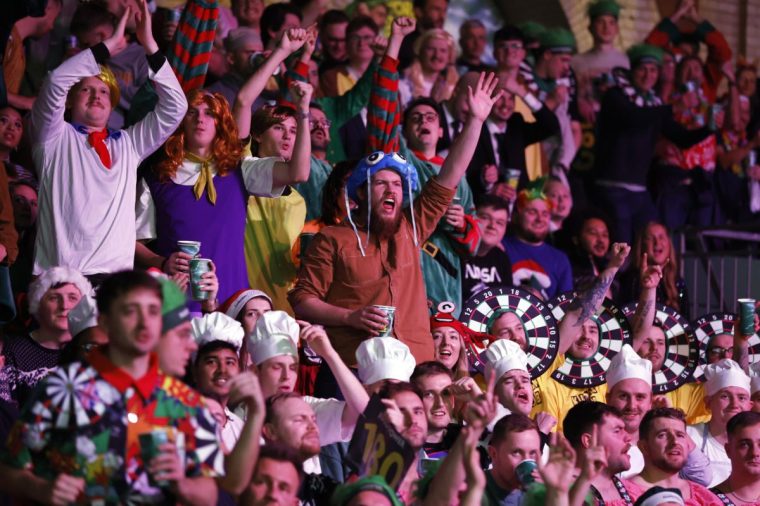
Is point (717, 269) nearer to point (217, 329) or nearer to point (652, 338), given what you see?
point (652, 338)

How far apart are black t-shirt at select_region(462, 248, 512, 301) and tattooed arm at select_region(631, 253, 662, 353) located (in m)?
0.70

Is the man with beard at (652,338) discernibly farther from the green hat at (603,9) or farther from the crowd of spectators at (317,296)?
the green hat at (603,9)

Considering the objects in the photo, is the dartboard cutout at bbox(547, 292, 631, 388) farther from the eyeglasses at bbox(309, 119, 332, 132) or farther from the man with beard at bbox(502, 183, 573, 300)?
the eyeglasses at bbox(309, 119, 332, 132)

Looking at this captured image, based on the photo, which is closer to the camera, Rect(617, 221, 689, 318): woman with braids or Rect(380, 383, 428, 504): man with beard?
Rect(380, 383, 428, 504): man with beard

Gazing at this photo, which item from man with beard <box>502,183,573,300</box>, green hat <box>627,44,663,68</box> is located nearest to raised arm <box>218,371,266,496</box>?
Result: man with beard <box>502,183,573,300</box>

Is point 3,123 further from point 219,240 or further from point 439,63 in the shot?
point 439,63

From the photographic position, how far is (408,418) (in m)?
5.89

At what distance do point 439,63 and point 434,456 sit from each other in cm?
415

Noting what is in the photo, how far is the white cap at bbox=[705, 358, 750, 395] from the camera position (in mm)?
8391

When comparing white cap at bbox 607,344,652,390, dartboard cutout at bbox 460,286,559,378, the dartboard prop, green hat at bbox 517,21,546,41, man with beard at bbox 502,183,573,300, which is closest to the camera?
white cap at bbox 607,344,652,390

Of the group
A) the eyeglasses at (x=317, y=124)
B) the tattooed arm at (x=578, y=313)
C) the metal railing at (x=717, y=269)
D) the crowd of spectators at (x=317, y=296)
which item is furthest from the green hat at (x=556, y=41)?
the tattooed arm at (x=578, y=313)

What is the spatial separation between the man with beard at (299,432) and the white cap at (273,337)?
45 centimetres

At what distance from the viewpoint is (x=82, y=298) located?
20.3ft

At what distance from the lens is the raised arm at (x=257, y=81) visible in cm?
755
